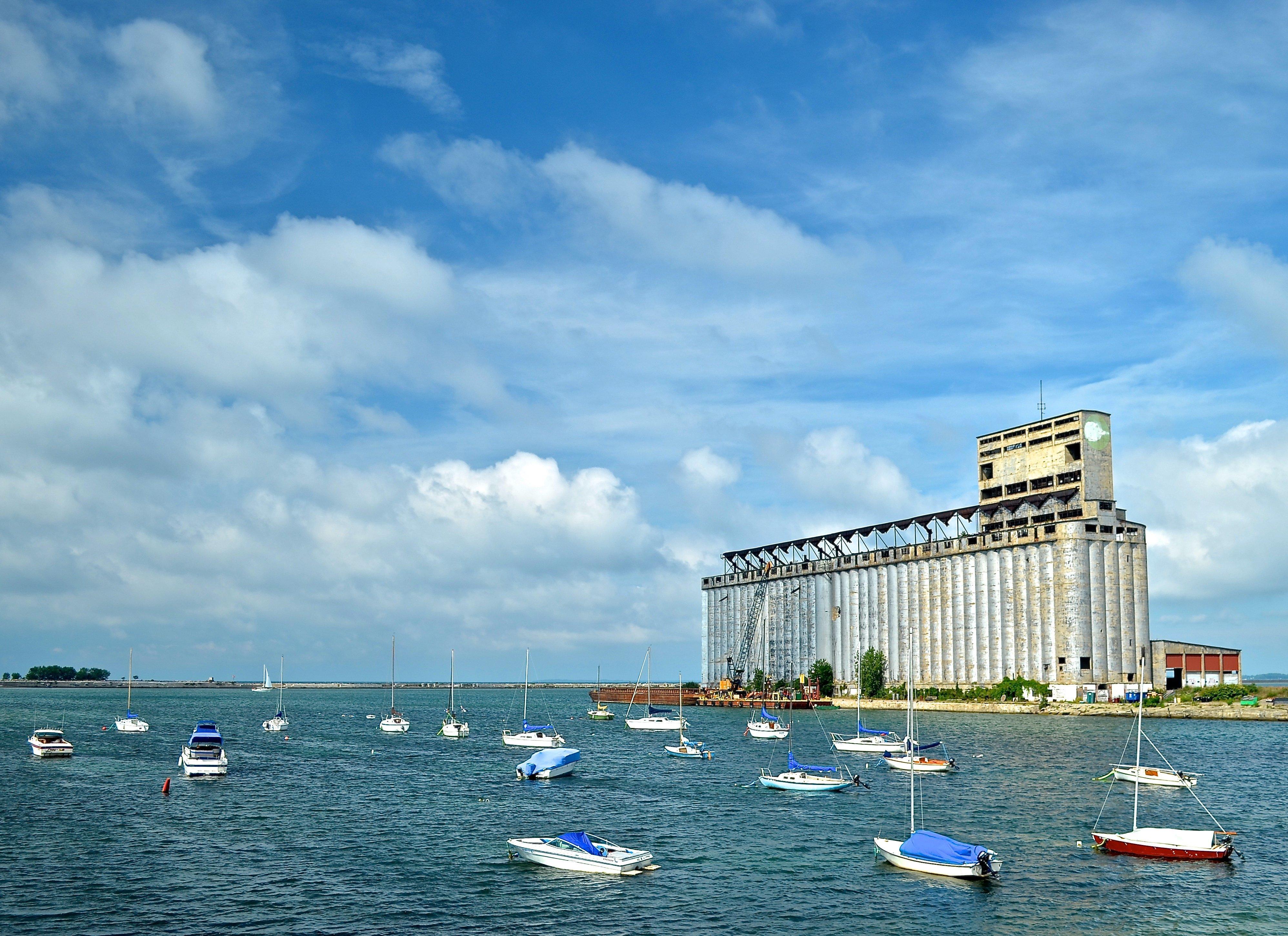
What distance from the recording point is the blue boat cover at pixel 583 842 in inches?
2179

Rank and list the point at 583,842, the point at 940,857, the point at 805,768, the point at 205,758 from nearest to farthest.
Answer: the point at 940,857 → the point at 583,842 → the point at 805,768 → the point at 205,758

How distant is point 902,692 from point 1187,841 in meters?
142

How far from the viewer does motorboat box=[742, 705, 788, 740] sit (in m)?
141

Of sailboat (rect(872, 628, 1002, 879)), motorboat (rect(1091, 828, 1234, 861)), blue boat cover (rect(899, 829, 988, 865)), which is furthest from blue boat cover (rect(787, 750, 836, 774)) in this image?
blue boat cover (rect(899, 829, 988, 865))

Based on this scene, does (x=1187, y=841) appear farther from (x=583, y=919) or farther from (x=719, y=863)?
(x=583, y=919)

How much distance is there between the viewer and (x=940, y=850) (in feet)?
178

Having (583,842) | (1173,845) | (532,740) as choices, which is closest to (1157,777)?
(1173,845)

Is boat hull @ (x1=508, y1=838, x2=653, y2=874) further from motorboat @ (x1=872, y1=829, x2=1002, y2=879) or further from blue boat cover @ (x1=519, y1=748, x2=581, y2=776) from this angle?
blue boat cover @ (x1=519, y1=748, x2=581, y2=776)

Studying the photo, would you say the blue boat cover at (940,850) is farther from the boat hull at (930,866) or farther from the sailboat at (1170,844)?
the sailboat at (1170,844)

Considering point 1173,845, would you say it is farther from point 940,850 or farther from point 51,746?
point 51,746

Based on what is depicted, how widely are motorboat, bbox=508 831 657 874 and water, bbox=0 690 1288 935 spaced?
0.70 m

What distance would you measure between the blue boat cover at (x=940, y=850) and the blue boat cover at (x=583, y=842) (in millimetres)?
16494

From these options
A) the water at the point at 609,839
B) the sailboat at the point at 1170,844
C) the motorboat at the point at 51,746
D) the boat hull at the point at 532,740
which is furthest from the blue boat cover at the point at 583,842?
Result: the motorboat at the point at 51,746

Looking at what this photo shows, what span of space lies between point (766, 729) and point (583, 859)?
9170cm
